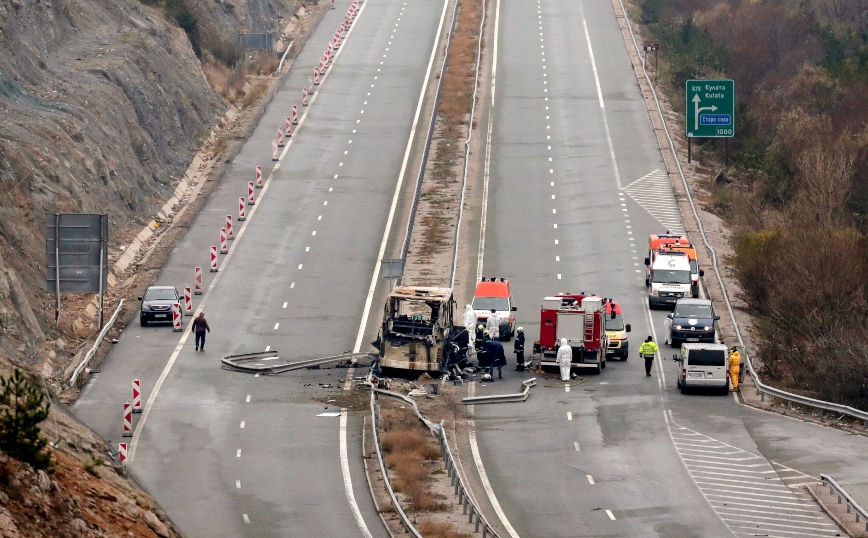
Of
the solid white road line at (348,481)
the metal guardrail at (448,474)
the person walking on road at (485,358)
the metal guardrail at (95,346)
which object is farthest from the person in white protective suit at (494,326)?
the metal guardrail at (95,346)

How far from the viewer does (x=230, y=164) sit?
70188 mm

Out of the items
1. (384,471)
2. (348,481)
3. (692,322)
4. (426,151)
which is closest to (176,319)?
(692,322)

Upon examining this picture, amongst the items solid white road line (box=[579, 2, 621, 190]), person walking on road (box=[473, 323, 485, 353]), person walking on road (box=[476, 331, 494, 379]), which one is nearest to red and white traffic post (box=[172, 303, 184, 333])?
person walking on road (box=[473, 323, 485, 353])

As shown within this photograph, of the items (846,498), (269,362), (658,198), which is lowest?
(658,198)

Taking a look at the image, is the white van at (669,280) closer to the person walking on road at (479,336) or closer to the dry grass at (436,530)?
the person walking on road at (479,336)

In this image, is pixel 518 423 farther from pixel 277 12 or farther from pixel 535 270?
pixel 277 12

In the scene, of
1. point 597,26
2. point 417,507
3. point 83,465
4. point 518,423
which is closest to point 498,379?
point 518,423

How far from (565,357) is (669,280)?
10.8m

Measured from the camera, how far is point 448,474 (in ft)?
105

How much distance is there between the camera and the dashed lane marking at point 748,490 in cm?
2783

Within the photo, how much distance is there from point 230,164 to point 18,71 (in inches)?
473

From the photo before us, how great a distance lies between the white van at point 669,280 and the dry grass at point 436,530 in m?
23.5

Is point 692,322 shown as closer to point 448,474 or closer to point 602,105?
point 448,474

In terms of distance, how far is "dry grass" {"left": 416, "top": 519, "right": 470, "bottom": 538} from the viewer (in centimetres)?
2711
